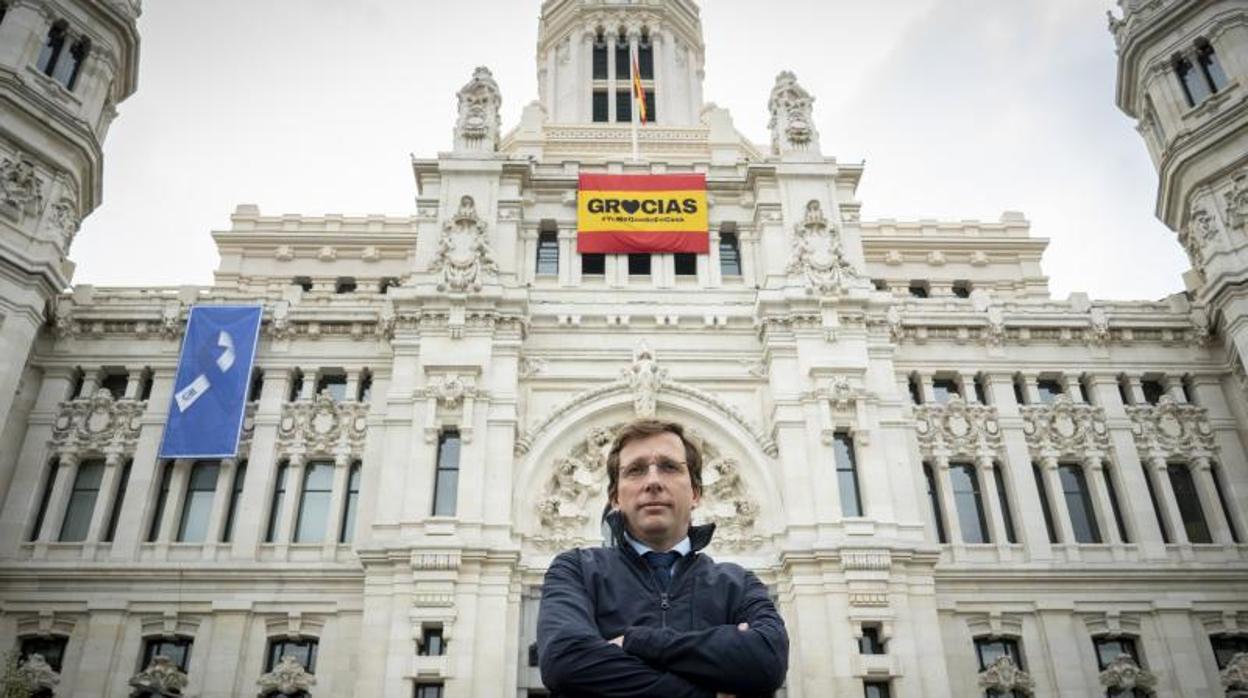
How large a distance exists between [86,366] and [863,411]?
26.9m

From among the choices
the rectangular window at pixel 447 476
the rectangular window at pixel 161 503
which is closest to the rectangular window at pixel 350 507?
the rectangular window at pixel 447 476

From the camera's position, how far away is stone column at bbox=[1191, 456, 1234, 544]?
28359 mm

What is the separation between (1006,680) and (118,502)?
95.3 feet

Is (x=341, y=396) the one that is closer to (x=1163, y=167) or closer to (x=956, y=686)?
(x=956, y=686)

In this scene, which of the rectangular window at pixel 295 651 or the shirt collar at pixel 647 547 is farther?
the rectangular window at pixel 295 651

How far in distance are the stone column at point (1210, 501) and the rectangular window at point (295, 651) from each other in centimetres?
2966

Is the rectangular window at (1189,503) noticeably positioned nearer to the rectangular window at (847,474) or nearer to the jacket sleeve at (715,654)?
the rectangular window at (847,474)

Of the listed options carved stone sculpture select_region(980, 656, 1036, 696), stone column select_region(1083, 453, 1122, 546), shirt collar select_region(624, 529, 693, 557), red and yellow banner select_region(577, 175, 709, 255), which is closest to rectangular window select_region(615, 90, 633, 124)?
red and yellow banner select_region(577, 175, 709, 255)

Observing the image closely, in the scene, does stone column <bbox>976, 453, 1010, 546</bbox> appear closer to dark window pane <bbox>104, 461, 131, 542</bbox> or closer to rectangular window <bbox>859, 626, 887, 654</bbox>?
rectangular window <bbox>859, 626, 887, 654</bbox>

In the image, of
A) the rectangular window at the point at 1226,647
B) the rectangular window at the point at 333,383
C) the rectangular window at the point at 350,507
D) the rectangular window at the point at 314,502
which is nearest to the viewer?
the rectangular window at the point at 1226,647

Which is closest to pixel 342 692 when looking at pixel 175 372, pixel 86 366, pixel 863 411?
pixel 175 372

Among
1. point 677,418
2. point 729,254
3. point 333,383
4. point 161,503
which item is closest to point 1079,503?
point 677,418

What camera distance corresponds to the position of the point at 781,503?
26.9 metres

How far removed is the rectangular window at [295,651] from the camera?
2627 centimetres
